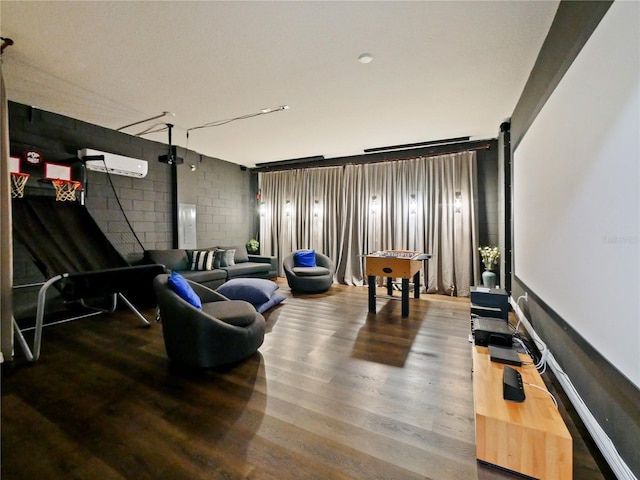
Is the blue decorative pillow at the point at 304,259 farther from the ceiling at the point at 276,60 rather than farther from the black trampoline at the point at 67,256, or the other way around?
the black trampoline at the point at 67,256

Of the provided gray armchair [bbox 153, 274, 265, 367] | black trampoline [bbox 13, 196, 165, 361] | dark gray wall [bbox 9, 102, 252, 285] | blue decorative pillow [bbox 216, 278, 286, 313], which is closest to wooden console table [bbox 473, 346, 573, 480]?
gray armchair [bbox 153, 274, 265, 367]

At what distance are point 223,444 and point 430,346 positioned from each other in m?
2.10

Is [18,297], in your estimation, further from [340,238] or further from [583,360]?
[583,360]

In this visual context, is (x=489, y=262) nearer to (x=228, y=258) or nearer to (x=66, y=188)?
(x=228, y=258)

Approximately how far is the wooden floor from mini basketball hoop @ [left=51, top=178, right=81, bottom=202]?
1798mm

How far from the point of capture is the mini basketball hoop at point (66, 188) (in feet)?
12.0

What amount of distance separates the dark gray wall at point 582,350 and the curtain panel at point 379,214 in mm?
2441

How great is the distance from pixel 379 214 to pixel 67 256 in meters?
4.88

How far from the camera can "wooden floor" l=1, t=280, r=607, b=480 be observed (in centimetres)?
140

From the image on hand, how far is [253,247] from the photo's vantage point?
6855 mm

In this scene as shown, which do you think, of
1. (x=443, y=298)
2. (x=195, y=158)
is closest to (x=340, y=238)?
(x=443, y=298)

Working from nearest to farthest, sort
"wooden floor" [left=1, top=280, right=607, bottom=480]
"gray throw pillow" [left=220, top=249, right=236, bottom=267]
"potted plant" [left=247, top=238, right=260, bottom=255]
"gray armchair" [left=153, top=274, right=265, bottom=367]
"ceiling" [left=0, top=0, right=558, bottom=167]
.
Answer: "wooden floor" [left=1, top=280, right=607, bottom=480] → "ceiling" [left=0, top=0, right=558, bottom=167] → "gray armchair" [left=153, top=274, right=265, bottom=367] → "gray throw pillow" [left=220, top=249, right=236, bottom=267] → "potted plant" [left=247, top=238, right=260, bottom=255]

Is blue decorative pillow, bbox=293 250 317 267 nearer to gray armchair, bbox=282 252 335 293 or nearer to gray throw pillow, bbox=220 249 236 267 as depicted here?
gray armchair, bbox=282 252 335 293

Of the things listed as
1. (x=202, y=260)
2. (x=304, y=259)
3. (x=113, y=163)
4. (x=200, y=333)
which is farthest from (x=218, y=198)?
(x=200, y=333)
